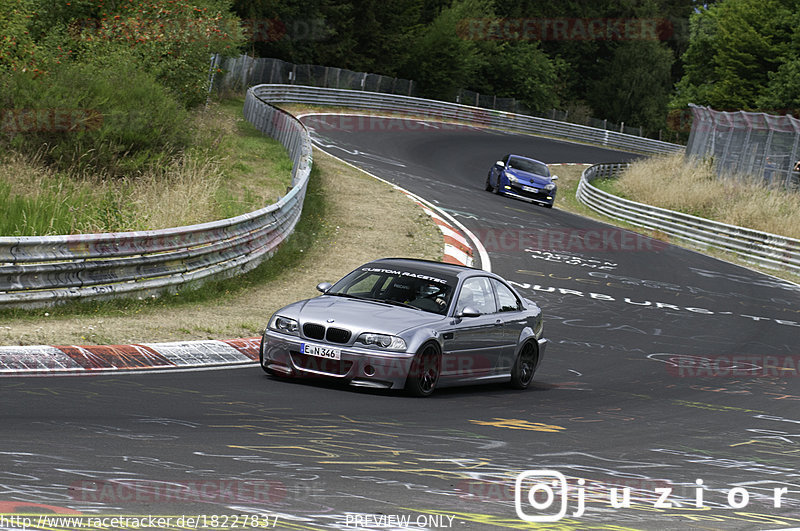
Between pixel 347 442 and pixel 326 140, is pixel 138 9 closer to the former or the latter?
pixel 326 140

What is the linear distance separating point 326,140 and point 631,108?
2499 inches

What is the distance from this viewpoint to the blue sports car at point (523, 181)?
35.2m

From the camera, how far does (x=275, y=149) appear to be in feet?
109

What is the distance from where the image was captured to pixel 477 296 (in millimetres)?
11586

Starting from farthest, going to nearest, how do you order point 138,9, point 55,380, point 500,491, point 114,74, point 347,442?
point 138,9
point 114,74
point 55,380
point 347,442
point 500,491

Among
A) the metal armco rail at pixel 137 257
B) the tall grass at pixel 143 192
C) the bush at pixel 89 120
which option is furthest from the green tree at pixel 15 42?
the metal armco rail at pixel 137 257

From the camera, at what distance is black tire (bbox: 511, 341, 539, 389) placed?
1184 cm

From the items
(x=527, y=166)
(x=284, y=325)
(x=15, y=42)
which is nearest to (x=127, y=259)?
(x=284, y=325)

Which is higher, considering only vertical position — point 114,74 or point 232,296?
point 114,74

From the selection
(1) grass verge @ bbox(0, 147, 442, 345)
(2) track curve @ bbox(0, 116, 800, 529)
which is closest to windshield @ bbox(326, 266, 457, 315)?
(2) track curve @ bbox(0, 116, 800, 529)

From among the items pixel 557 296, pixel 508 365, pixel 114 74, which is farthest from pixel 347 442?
pixel 114 74

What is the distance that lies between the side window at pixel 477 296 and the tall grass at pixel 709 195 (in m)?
23.8

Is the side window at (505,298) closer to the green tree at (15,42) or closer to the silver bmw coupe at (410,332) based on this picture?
the silver bmw coupe at (410,332)

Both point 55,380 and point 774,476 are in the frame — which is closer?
point 774,476
